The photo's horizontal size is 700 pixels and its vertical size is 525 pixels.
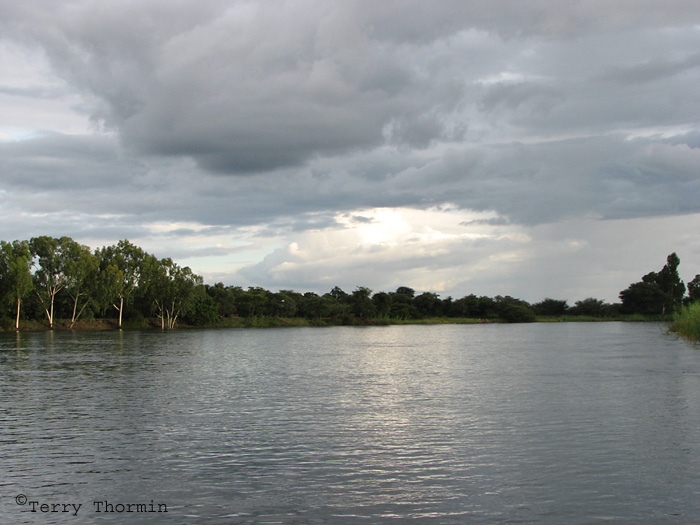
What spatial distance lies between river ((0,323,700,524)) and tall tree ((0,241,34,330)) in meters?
75.8

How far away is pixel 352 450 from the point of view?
1602 cm

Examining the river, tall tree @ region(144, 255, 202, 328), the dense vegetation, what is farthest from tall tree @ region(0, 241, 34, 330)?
the river

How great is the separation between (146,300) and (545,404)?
118 m

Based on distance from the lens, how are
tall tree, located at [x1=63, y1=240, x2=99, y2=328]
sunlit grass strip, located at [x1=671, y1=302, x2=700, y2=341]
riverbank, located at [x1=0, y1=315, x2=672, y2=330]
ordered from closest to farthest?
sunlit grass strip, located at [x1=671, y1=302, x2=700, y2=341] < tall tree, located at [x1=63, y1=240, x2=99, y2=328] < riverbank, located at [x1=0, y1=315, x2=672, y2=330]

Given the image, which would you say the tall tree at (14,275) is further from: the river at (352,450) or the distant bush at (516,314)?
the distant bush at (516,314)

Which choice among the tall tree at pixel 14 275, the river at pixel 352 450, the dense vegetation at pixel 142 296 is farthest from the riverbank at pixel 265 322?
the river at pixel 352 450

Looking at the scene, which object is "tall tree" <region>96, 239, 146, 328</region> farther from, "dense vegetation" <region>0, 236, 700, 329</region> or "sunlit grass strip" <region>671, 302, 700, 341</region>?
"sunlit grass strip" <region>671, 302, 700, 341</region>

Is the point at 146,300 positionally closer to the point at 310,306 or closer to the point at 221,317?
the point at 221,317

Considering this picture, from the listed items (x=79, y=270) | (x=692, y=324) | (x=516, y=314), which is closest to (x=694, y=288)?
(x=516, y=314)

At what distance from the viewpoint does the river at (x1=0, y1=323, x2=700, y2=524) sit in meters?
11.5

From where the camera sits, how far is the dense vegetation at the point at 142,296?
10644 cm

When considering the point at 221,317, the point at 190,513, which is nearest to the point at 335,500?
the point at 190,513

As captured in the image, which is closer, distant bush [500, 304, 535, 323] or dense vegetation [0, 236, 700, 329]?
dense vegetation [0, 236, 700, 329]

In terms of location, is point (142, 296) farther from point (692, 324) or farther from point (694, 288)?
point (694, 288)
